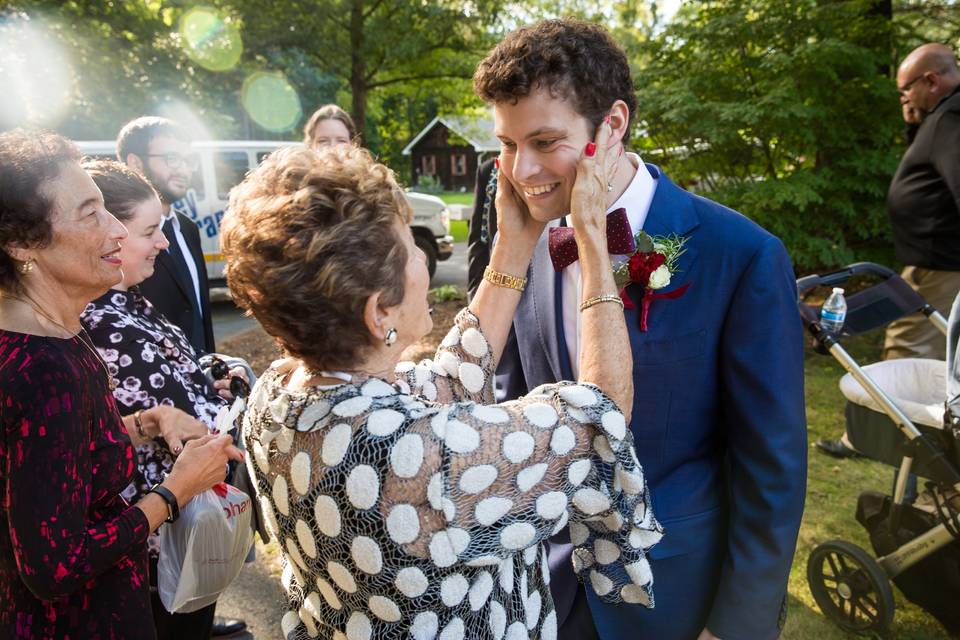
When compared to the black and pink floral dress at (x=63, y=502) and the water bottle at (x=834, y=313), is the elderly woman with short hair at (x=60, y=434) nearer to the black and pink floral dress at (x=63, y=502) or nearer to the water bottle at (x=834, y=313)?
the black and pink floral dress at (x=63, y=502)

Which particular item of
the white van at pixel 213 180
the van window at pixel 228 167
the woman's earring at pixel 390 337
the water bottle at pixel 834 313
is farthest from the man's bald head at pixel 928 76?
the van window at pixel 228 167

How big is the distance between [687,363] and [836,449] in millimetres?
4070

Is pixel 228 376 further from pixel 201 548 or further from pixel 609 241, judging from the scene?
pixel 609 241

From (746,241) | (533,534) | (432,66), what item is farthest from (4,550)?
(432,66)

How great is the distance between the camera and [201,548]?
2082mm

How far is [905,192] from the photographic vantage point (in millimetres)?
4492

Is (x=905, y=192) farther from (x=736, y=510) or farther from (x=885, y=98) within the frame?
(x=736, y=510)

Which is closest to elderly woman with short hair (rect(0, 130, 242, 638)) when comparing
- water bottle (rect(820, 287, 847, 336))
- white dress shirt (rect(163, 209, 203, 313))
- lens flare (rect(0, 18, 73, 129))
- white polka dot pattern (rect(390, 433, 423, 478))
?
white polka dot pattern (rect(390, 433, 423, 478))

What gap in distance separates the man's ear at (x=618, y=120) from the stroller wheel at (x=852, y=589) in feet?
8.06

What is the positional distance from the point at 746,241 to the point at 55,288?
1.76 m

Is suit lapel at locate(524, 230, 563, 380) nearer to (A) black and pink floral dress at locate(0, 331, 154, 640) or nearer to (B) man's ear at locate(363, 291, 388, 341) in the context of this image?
(B) man's ear at locate(363, 291, 388, 341)

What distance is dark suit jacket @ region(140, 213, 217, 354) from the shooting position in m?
3.39

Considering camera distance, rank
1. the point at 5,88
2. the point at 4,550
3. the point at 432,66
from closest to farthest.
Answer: the point at 4,550
the point at 432,66
the point at 5,88

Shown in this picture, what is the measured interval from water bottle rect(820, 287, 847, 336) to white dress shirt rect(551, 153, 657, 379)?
152cm
